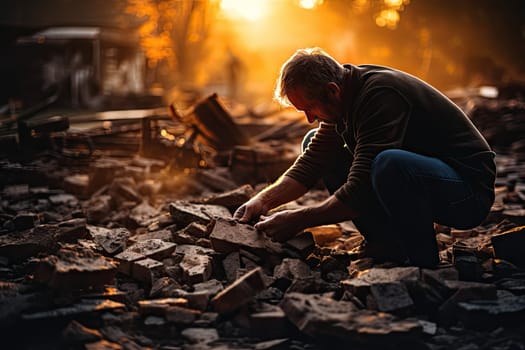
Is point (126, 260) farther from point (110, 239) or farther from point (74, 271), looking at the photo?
point (74, 271)

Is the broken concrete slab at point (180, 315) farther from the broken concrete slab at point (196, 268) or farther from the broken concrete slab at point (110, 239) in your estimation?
the broken concrete slab at point (110, 239)

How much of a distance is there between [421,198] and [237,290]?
1228 mm

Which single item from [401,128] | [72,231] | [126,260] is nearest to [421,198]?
[401,128]

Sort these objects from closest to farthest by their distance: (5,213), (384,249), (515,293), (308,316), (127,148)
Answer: (308,316) < (515,293) < (384,249) < (5,213) < (127,148)

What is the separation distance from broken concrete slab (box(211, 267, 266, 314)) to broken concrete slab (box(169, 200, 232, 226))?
124 centimetres

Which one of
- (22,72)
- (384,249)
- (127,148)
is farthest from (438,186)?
(22,72)

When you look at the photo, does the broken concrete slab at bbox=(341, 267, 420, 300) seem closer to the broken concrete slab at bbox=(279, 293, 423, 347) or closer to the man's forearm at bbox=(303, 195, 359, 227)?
the broken concrete slab at bbox=(279, 293, 423, 347)

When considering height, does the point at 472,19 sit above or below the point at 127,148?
above

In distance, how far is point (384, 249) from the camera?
371cm

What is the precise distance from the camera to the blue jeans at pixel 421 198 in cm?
315

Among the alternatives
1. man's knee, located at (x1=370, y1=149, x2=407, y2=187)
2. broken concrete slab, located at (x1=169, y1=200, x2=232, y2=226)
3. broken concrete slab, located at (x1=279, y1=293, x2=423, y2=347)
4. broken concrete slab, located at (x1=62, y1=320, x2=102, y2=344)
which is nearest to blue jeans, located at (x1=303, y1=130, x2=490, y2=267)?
man's knee, located at (x1=370, y1=149, x2=407, y2=187)

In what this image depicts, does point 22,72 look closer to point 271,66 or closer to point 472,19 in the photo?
point 472,19

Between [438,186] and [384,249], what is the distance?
674mm

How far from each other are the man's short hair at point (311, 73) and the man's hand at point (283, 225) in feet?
2.45
